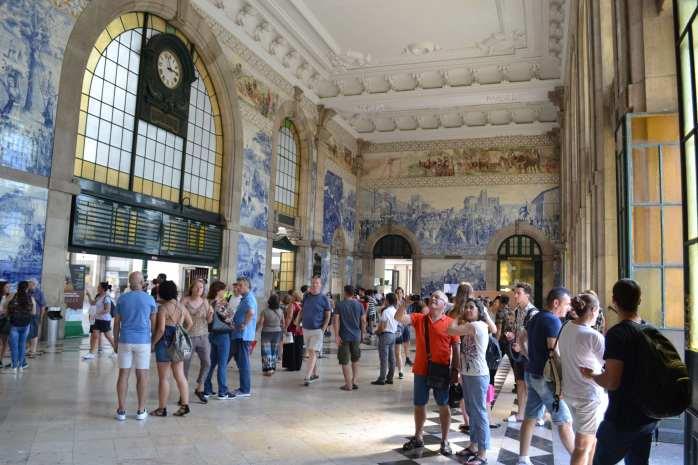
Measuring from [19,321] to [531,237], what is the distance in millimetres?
21773

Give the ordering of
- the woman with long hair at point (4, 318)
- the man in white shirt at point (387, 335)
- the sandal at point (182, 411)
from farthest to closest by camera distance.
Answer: the man in white shirt at point (387, 335) → the woman with long hair at point (4, 318) → the sandal at point (182, 411)

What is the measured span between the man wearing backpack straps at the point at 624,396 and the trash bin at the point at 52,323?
10395 millimetres

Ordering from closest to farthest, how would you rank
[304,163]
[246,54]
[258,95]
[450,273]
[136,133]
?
[136,133]
[246,54]
[258,95]
[304,163]
[450,273]

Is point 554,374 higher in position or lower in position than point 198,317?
lower

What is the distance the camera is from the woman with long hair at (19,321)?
8.18 m

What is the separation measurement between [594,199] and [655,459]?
414 centimetres

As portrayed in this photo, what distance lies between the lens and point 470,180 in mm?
26219

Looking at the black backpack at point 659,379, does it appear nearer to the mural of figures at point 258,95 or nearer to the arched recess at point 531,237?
the mural of figures at point 258,95

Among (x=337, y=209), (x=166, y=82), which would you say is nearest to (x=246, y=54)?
(x=166, y=82)

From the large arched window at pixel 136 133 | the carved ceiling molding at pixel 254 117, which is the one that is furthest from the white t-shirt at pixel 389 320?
the carved ceiling molding at pixel 254 117

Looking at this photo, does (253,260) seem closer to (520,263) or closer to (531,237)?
(520,263)

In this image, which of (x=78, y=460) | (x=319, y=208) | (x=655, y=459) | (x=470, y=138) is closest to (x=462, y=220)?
(x=470, y=138)

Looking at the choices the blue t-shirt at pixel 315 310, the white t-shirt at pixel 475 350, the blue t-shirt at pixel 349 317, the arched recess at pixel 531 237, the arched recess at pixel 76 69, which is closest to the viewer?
the white t-shirt at pixel 475 350

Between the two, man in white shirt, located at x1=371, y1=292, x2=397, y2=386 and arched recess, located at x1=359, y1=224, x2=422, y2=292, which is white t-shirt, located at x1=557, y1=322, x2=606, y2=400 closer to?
man in white shirt, located at x1=371, y1=292, x2=397, y2=386
